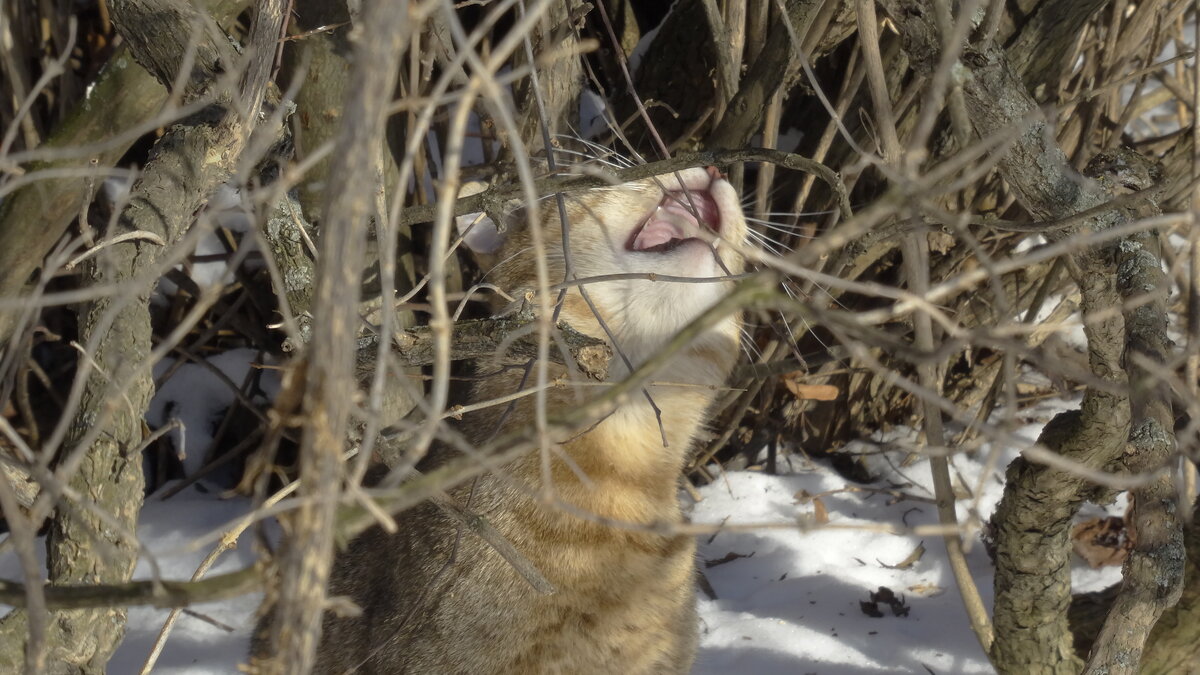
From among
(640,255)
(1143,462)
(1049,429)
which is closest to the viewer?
(1143,462)

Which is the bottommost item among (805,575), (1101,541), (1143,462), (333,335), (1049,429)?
(805,575)

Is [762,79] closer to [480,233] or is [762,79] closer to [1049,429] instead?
[480,233]

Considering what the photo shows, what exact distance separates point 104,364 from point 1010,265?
164 centimetres

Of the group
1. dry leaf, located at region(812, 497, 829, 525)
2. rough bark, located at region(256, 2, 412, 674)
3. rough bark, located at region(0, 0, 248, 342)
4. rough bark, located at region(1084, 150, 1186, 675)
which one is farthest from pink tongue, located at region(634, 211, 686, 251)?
rough bark, located at region(256, 2, 412, 674)

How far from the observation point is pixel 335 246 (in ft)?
3.62

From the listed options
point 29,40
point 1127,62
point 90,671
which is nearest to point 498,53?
point 90,671

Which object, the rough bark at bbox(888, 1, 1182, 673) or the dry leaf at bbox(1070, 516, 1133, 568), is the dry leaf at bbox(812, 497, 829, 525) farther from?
the rough bark at bbox(888, 1, 1182, 673)

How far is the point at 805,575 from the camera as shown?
12.1 ft

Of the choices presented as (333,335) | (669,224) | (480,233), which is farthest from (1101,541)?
(333,335)

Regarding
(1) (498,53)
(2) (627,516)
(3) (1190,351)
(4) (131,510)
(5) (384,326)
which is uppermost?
(1) (498,53)

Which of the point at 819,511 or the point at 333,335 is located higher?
the point at 333,335

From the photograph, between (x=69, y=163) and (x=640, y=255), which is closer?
(x=640, y=255)

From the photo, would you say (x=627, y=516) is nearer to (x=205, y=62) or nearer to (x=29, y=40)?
(x=205, y=62)

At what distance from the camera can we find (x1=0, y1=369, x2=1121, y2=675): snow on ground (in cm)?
331
